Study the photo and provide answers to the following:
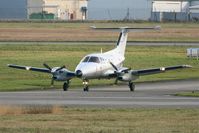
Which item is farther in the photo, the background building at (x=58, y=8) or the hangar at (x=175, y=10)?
the background building at (x=58, y=8)

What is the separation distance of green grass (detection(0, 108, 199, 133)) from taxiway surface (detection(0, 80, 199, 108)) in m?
3.22

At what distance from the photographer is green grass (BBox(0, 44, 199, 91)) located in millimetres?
50438

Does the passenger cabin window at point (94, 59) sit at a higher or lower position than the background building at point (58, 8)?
higher

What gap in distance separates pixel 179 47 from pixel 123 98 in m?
48.2

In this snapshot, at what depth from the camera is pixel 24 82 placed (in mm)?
49719

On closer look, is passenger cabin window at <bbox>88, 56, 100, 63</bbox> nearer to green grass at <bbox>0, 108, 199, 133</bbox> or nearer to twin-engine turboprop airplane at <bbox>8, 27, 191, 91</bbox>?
twin-engine turboprop airplane at <bbox>8, 27, 191, 91</bbox>

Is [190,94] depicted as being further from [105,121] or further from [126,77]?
[105,121]

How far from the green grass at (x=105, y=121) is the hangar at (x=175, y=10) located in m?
140

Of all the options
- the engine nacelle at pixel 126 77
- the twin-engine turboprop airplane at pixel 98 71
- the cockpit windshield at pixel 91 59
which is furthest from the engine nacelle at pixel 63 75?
the engine nacelle at pixel 126 77

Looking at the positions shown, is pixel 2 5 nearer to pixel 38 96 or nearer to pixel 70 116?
pixel 38 96

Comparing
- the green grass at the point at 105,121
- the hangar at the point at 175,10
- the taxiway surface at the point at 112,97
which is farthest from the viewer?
the hangar at the point at 175,10

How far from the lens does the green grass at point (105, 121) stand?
24656 millimetres

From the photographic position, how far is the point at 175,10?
185 m

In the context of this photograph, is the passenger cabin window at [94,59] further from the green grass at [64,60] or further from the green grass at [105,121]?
the green grass at [105,121]
